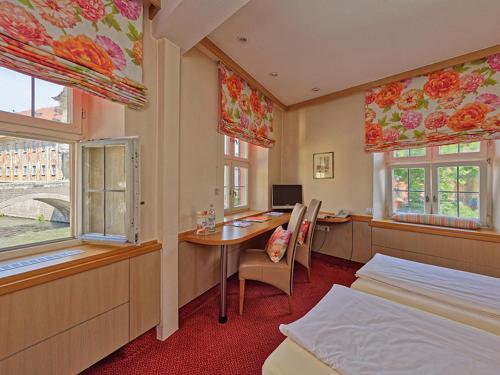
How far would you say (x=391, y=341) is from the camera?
93 centimetres

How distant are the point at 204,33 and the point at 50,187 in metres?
1.57

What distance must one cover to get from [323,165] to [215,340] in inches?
109

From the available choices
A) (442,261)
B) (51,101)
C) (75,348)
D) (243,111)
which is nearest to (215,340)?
(75,348)

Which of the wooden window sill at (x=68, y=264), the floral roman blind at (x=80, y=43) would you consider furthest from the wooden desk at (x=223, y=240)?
the floral roman blind at (x=80, y=43)

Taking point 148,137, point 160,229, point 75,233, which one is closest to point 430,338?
point 160,229

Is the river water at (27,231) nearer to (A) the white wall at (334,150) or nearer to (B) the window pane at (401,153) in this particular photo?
(A) the white wall at (334,150)

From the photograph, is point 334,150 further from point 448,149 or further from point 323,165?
point 448,149

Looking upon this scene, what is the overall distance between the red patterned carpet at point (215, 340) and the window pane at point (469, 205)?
1.91 meters

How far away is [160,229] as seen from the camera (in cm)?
165

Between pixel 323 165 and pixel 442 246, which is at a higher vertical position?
pixel 323 165

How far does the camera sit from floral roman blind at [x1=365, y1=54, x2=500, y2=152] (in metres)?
2.18

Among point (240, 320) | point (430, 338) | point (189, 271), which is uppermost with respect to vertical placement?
point (430, 338)

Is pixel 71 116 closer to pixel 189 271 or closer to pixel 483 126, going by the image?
pixel 189 271

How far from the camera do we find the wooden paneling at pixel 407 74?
213 cm
